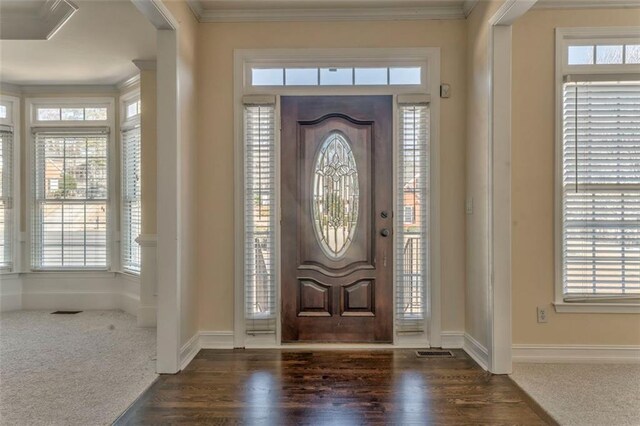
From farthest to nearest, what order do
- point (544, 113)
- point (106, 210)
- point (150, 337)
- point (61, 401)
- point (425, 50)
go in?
point (106, 210) < point (150, 337) < point (425, 50) < point (544, 113) < point (61, 401)

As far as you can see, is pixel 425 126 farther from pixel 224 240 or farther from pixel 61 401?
pixel 61 401

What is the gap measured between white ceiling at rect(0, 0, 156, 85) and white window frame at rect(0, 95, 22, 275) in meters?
0.27

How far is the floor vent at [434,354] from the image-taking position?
10.2ft

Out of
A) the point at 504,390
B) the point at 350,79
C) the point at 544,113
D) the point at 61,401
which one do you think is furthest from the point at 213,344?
the point at 544,113

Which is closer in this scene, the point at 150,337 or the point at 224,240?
the point at 224,240

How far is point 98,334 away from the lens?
3678mm

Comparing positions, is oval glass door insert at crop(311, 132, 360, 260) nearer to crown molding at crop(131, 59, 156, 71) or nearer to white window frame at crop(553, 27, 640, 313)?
white window frame at crop(553, 27, 640, 313)

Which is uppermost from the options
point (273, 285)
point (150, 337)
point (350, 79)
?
point (350, 79)

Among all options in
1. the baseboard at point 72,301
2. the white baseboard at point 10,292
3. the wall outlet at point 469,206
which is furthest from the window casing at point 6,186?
the wall outlet at point 469,206

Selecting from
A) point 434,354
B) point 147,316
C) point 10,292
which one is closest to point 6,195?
point 10,292

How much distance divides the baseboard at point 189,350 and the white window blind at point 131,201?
1.62 metres

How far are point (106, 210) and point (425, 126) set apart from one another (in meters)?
3.85

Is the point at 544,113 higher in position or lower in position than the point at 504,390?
higher

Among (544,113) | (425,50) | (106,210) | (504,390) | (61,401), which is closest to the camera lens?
(61,401)
